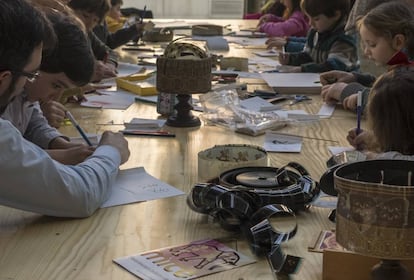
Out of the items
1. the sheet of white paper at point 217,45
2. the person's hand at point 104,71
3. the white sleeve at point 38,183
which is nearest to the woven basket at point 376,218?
the white sleeve at point 38,183

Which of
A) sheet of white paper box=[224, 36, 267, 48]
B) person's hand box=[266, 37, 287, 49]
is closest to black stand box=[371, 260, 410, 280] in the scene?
person's hand box=[266, 37, 287, 49]

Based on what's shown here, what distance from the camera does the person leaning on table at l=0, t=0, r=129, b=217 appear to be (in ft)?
4.01

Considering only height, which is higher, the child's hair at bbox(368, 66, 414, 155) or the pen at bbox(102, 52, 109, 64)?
the child's hair at bbox(368, 66, 414, 155)

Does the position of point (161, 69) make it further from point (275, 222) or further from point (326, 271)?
point (326, 271)

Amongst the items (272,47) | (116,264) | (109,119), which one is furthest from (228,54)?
(116,264)

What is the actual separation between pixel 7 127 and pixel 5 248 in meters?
0.21

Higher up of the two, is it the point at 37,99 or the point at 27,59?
the point at 27,59

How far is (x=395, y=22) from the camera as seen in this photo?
2.22m

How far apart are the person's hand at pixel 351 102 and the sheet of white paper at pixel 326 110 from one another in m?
0.05

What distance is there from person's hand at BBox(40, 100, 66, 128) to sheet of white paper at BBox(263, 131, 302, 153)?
22.3 inches

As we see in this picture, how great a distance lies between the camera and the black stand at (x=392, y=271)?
3.06 ft

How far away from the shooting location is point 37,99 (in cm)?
178

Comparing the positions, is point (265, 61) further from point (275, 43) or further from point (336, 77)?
point (336, 77)

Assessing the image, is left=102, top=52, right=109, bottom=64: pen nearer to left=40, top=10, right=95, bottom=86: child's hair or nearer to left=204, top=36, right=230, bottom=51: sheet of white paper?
left=204, top=36, right=230, bottom=51: sheet of white paper
